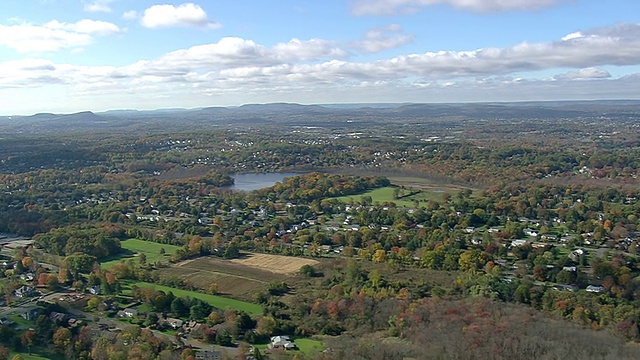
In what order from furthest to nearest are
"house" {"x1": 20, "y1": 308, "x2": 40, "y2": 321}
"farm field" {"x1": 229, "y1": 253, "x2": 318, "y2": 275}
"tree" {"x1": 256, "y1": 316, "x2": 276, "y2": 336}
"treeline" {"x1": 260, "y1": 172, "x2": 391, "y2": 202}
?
"treeline" {"x1": 260, "y1": 172, "x2": 391, "y2": 202} < "farm field" {"x1": 229, "y1": 253, "x2": 318, "y2": 275} < "house" {"x1": 20, "y1": 308, "x2": 40, "y2": 321} < "tree" {"x1": 256, "y1": 316, "x2": 276, "y2": 336}

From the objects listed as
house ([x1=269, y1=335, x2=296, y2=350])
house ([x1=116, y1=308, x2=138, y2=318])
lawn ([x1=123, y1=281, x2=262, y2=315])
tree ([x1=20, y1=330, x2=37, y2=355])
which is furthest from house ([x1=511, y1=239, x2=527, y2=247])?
tree ([x1=20, y1=330, x2=37, y2=355])

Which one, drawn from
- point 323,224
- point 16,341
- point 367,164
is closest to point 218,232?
point 323,224

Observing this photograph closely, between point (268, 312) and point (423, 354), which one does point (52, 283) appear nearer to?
point (268, 312)

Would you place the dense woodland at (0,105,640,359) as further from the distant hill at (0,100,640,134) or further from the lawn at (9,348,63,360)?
the distant hill at (0,100,640,134)

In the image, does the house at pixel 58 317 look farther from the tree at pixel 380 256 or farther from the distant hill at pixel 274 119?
the distant hill at pixel 274 119

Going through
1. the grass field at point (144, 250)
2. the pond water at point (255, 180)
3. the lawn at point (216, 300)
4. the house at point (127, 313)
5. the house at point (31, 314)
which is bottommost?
the lawn at point (216, 300)

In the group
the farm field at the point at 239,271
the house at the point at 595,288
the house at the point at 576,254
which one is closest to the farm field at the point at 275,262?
the farm field at the point at 239,271
